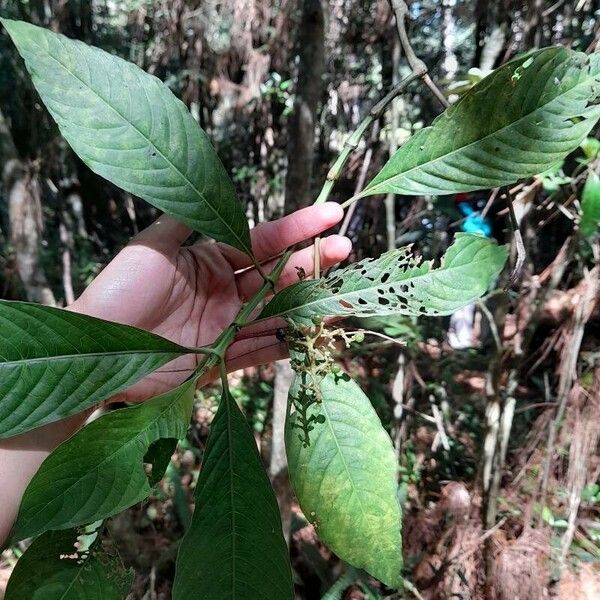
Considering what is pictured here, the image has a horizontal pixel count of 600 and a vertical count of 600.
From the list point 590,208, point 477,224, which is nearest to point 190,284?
point 590,208

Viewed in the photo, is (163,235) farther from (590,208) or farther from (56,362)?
(590,208)

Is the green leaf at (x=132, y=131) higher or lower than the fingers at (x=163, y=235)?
higher

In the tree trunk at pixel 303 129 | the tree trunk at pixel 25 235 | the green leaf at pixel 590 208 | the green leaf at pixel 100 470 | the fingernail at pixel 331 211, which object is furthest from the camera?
the tree trunk at pixel 25 235

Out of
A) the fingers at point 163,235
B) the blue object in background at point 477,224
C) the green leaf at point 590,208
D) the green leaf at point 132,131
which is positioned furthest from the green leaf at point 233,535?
the blue object in background at point 477,224

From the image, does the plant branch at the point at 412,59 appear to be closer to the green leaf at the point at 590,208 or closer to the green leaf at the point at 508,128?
the green leaf at the point at 508,128

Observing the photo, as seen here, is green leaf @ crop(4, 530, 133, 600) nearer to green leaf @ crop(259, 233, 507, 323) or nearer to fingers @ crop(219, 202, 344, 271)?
green leaf @ crop(259, 233, 507, 323)

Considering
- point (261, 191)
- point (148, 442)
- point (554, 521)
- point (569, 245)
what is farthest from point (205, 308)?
point (261, 191)
